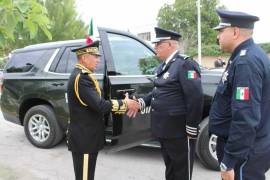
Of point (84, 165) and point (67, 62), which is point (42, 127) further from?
point (84, 165)

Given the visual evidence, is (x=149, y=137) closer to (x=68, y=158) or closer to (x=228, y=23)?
(x=68, y=158)

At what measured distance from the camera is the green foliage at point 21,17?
2.24 meters

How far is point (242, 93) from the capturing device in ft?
7.70

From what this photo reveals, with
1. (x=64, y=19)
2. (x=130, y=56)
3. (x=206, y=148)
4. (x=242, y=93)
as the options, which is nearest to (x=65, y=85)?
(x=130, y=56)

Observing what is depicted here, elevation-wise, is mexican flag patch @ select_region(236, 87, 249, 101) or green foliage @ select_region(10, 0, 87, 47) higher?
green foliage @ select_region(10, 0, 87, 47)

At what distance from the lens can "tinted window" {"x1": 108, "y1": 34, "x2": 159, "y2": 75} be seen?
5152 mm

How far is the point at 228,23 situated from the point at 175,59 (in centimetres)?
110

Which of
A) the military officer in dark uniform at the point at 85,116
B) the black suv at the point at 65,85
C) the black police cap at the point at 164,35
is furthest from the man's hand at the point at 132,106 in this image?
the black police cap at the point at 164,35

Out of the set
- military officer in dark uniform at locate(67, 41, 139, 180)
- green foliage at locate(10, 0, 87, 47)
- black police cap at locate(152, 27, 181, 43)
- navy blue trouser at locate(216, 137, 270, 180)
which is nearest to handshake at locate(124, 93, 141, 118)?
military officer in dark uniform at locate(67, 41, 139, 180)

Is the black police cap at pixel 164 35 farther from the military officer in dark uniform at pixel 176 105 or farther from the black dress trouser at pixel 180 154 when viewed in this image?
the black dress trouser at pixel 180 154

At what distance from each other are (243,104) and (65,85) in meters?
3.88

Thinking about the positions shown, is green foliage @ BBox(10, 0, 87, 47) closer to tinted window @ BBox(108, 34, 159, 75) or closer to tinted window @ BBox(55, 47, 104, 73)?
tinted window @ BBox(55, 47, 104, 73)

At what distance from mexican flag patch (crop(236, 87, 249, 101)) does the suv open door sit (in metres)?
2.27

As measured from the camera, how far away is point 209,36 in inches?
1548
